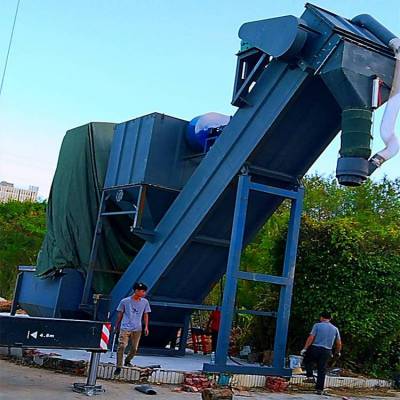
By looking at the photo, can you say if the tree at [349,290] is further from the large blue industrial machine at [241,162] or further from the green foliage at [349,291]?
the large blue industrial machine at [241,162]

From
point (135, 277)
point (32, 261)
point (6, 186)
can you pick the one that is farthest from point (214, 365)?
point (6, 186)

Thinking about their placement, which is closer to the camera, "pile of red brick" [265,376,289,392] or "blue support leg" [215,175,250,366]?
"blue support leg" [215,175,250,366]

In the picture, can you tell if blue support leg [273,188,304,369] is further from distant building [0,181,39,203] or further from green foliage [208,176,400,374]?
distant building [0,181,39,203]

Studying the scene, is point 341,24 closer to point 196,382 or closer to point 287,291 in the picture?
point 287,291

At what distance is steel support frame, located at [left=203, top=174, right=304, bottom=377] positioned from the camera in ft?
30.4

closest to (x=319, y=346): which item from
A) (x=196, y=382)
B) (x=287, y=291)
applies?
(x=287, y=291)

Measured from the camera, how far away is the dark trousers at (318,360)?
9.55 m

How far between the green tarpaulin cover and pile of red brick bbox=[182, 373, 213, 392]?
372 cm

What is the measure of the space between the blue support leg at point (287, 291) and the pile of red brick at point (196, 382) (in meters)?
1.45

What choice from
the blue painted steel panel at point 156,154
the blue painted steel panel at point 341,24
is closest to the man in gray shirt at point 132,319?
the blue painted steel panel at point 156,154

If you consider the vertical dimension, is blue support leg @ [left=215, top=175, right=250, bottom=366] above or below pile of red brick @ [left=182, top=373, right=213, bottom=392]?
above

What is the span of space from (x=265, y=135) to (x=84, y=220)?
460cm

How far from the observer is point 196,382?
8.68m

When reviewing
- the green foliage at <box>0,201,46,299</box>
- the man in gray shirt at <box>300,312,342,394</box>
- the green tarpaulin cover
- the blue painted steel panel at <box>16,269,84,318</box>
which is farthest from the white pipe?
the green foliage at <box>0,201,46,299</box>
